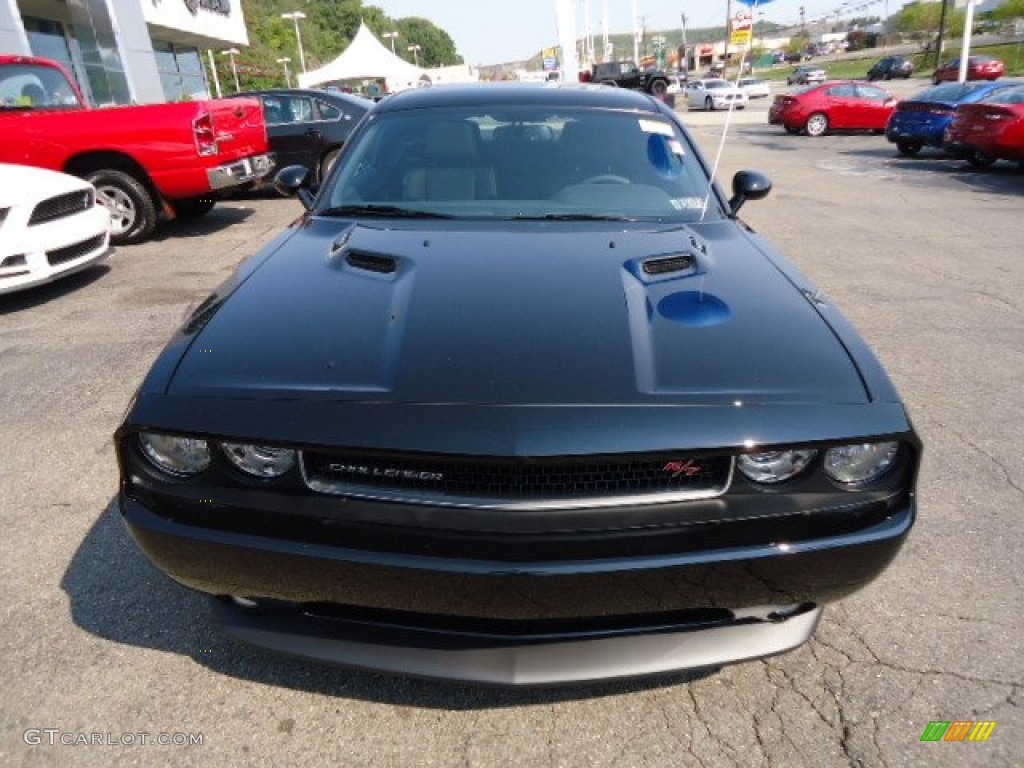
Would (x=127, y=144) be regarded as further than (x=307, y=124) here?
No

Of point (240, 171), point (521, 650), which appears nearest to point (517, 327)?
point (521, 650)

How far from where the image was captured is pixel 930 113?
48.6 ft

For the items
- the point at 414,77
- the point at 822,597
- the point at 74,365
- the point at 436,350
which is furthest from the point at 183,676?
the point at 414,77

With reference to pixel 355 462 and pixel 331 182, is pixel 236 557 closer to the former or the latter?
pixel 355 462

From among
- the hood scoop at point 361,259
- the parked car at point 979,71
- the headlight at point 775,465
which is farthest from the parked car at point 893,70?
the headlight at point 775,465

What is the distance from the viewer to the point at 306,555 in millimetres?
1607

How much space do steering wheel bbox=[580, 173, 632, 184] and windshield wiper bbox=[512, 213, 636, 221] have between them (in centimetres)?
24

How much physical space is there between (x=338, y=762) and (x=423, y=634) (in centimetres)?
44

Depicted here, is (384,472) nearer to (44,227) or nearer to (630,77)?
(44,227)

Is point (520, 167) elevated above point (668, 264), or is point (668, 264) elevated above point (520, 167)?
point (520, 167)

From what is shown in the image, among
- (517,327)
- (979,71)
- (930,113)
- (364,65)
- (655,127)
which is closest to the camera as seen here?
(517,327)

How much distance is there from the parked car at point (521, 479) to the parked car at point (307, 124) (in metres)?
9.47

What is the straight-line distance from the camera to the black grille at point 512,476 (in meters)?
1.54

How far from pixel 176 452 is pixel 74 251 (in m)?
5.25
